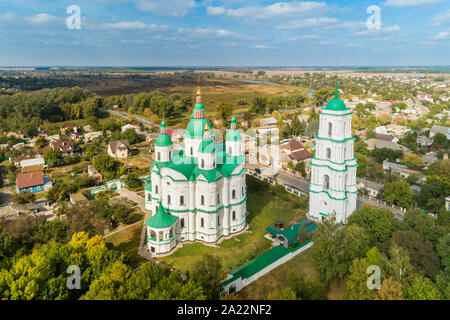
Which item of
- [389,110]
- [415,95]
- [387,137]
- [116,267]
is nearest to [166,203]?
[116,267]

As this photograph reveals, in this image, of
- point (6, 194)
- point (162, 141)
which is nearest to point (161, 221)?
point (162, 141)

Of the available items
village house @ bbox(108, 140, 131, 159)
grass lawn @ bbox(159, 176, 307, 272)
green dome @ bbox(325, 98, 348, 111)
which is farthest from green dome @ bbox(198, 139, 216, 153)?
village house @ bbox(108, 140, 131, 159)

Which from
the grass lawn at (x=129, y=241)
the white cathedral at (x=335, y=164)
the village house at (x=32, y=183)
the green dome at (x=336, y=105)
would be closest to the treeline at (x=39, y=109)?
the village house at (x=32, y=183)

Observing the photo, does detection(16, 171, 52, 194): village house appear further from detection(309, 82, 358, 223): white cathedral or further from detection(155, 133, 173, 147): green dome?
detection(309, 82, 358, 223): white cathedral

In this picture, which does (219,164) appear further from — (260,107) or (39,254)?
(260,107)

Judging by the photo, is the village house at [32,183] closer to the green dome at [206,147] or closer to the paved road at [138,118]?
the green dome at [206,147]

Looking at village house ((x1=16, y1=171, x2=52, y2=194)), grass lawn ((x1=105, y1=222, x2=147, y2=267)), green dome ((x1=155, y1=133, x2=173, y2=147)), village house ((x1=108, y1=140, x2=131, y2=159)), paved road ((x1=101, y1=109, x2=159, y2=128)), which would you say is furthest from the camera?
paved road ((x1=101, y1=109, x2=159, y2=128))

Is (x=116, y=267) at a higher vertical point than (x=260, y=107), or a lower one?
lower
